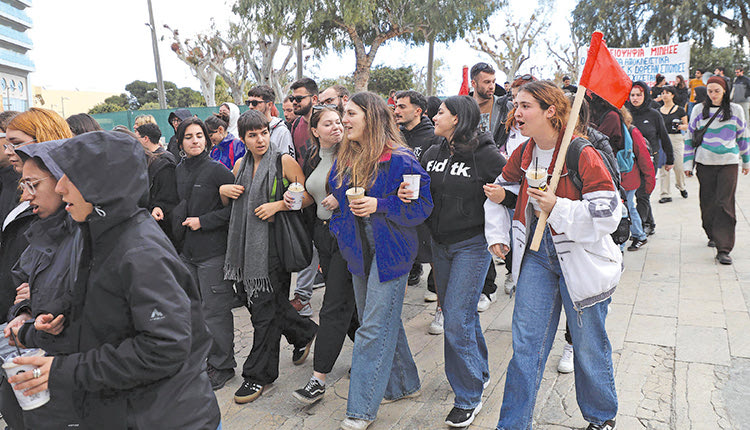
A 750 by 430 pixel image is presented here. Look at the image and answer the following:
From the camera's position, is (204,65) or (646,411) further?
(204,65)

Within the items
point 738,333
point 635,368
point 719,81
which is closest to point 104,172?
point 635,368

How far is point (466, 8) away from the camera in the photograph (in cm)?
3108

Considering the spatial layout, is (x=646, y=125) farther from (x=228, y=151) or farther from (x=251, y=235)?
(x=251, y=235)

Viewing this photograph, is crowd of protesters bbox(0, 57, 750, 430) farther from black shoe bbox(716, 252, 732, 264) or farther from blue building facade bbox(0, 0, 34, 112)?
blue building facade bbox(0, 0, 34, 112)

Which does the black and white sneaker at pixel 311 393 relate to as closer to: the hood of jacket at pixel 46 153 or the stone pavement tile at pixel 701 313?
the hood of jacket at pixel 46 153

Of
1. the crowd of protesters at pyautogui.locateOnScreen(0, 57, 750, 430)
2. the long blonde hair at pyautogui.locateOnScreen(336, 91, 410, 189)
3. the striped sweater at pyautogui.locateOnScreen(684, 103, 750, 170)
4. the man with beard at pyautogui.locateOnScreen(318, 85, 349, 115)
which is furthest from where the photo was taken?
the striped sweater at pyautogui.locateOnScreen(684, 103, 750, 170)

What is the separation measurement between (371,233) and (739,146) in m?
5.65

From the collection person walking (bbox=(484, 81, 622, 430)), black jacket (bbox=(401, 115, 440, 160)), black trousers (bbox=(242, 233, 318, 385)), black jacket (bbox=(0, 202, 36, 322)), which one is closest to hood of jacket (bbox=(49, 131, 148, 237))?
black jacket (bbox=(0, 202, 36, 322))

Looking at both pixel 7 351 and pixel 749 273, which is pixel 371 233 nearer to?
pixel 7 351

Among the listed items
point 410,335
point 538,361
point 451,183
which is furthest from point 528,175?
point 410,335

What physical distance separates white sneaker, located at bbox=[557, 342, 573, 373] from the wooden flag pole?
1619mm

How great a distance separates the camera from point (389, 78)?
174 feet

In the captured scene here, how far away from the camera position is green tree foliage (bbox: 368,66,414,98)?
2090 inches

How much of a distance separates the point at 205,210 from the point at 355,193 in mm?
1511
